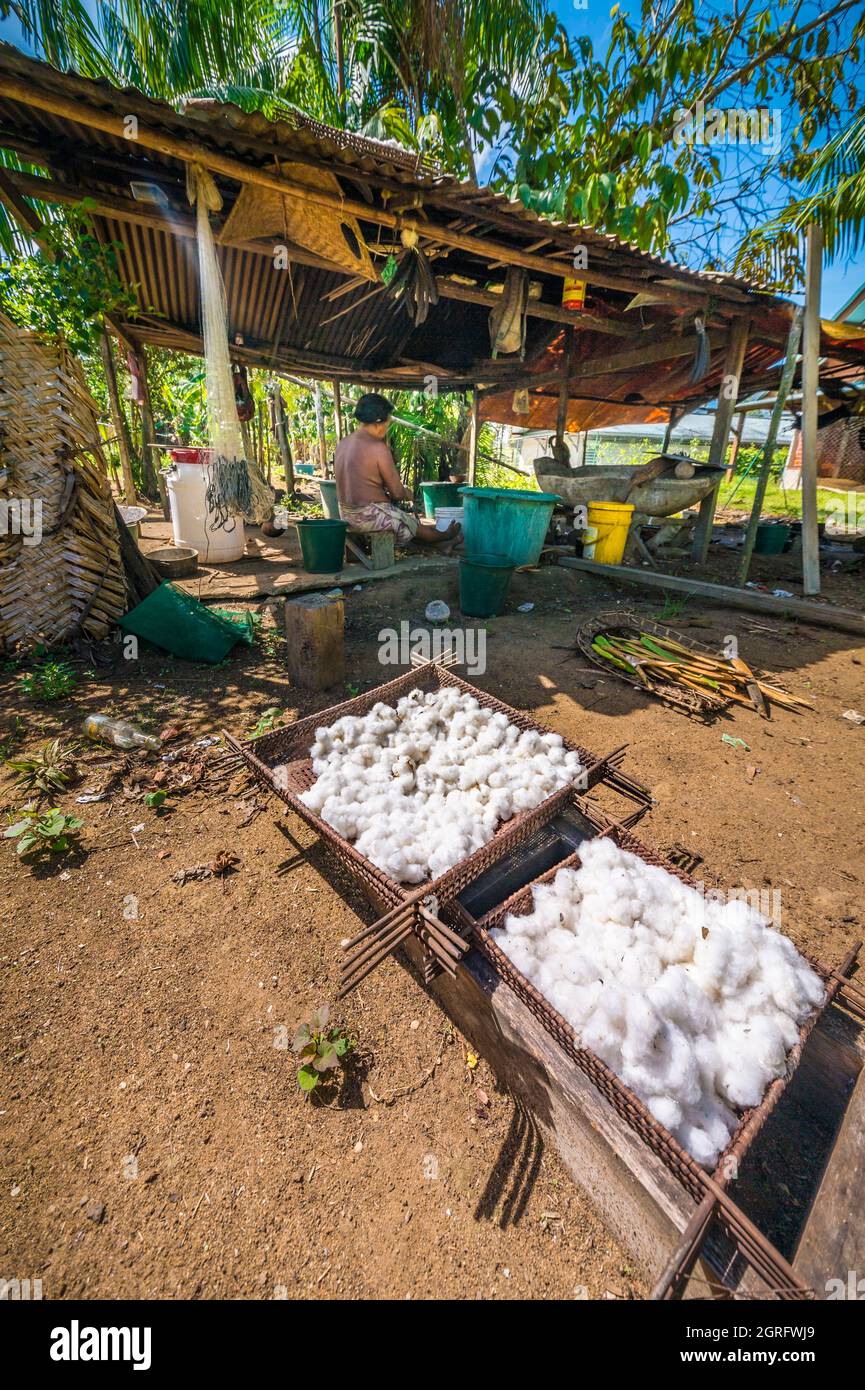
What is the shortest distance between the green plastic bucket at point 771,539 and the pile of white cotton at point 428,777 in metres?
8.96

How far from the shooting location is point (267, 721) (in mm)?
3383

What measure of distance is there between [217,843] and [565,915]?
5.45 ft

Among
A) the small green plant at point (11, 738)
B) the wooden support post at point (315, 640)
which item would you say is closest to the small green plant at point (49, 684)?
the small green plant at point (11, 738)

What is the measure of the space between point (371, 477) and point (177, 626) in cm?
352

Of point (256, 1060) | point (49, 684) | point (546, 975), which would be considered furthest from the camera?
point (49, 684)

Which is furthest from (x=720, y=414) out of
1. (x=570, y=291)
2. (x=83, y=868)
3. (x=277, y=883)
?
(x=83, y=868)

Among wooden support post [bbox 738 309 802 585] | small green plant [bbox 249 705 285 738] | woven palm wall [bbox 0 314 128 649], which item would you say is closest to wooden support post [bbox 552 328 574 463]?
wooden support post [bbox 738 309 802 585]

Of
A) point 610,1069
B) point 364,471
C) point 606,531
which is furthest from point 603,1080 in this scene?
point 606,531

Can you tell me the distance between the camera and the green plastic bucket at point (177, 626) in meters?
4.02

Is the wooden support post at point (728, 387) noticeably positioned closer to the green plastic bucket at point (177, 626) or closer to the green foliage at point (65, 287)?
the green plastic bucket at point (177, 626)

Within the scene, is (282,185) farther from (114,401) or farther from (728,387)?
(728,387)

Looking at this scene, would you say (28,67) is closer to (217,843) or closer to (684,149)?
(217,843)

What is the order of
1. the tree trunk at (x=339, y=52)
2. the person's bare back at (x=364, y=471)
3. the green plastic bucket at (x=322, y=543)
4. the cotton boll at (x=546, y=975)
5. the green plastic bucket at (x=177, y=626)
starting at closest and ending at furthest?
the cotton boll at (x=546, y=975) → the green plastic bucket at (x=177, y=626) → the green plastic bucket at (x=322, y=543) → the person's bare back at (x=364, y=471) → the tree trunk at (x=339, y=52)

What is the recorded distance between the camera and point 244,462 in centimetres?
393
